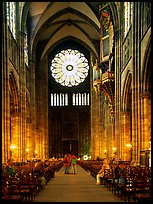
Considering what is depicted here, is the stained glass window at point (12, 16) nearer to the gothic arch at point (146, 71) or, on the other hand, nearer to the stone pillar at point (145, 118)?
the gothic arch at point (146, 71)

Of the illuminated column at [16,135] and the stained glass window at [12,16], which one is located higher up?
the stained glass window at [12,16]

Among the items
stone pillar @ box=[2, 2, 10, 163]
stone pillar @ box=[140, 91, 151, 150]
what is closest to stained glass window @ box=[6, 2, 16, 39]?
stone pillar @ box=[2, 2, 10, 163]

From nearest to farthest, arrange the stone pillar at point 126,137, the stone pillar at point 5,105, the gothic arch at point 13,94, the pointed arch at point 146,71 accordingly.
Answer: the pointed arch at point 146,71
the stone pillar at point 5,105
the gothic arch at point 13,94
the stone pillar at point 126,137

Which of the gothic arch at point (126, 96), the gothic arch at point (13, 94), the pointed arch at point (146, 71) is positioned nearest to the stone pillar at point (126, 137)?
the gothic arch at point (126, 96)

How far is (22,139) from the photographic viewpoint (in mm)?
41250

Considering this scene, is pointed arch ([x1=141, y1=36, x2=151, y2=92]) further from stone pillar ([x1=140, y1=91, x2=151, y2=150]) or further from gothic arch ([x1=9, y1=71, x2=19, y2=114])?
gothic arch ([x1=9, y1=71, x2=19, y2=114])

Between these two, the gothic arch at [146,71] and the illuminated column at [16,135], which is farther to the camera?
the illuminated column at [16,135]

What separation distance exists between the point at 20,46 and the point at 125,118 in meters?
13.3

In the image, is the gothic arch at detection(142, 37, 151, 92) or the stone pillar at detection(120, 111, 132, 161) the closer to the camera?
the gothic arch at detection(142, 37, 151, 92)

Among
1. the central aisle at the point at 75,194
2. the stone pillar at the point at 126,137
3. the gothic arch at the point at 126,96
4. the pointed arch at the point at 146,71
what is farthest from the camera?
the stone pillar at the point at 126,137

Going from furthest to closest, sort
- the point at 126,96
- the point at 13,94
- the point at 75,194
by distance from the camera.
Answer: the point at 13,94 → the point at 126,96 → the point at 75,194

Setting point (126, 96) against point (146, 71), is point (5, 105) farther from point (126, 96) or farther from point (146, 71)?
point (126, 96)

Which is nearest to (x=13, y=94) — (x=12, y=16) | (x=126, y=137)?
(x=12, y=16)

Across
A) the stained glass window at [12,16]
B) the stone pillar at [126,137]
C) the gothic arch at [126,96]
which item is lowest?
the stone pillar at [126,137]
